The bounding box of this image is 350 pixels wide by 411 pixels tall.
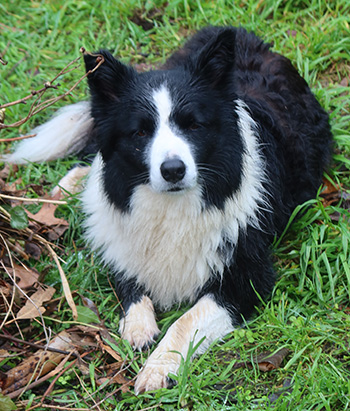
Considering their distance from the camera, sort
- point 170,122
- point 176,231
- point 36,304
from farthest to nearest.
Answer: point 36,304
point 176,231
point 170,122

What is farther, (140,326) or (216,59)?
(140,326)

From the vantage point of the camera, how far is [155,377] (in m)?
2.84

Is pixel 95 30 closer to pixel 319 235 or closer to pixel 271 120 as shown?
pixel 271 120

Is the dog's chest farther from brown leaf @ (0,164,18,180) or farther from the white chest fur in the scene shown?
brown leaf @ (0,164,18,180)

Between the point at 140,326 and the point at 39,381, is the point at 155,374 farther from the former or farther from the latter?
the point at 39,381

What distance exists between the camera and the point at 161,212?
3080mm

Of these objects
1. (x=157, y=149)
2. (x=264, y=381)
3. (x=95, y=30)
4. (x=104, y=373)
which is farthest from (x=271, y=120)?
(x=95, y=30)

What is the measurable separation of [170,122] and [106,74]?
0.45 metres

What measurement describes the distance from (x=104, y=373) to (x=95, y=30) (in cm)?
372

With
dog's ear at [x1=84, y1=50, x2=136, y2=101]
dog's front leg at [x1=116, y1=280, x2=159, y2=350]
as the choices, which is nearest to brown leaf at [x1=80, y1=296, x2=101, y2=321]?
dog's front leg at [x1=116, y1=280, x2=159, y2=350]

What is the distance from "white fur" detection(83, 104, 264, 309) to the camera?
306 centimetres

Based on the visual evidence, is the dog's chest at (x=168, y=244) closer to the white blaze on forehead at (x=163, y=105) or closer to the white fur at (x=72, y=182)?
the white blaze on forehead at (x=163, y=105)

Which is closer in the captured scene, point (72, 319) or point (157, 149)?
point (157, 149)

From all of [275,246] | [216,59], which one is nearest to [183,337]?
[275,246]
